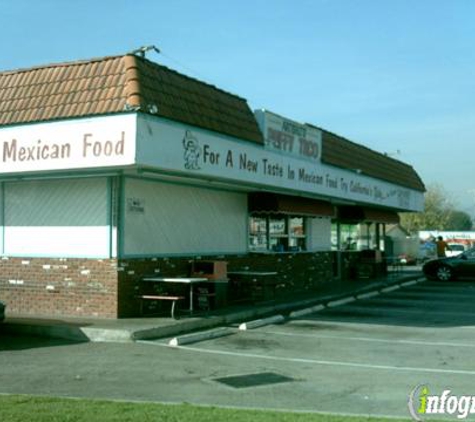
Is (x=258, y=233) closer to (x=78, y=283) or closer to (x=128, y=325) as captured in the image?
(x=78, y=283)

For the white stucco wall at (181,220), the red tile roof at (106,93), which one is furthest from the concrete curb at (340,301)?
the red tile roof at (106,93)

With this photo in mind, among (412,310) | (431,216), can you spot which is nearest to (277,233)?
(412,310)

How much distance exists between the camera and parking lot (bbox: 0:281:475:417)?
8.13 metres

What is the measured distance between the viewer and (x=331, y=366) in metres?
10.2

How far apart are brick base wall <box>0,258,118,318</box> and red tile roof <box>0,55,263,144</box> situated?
10.1 feet

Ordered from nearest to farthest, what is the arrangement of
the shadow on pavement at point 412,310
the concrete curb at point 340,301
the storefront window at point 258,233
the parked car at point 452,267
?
the shadow on pavement at point 412,310
the concrete curb at point 340,301
the storefront window at point 258,233
the parked car at point 452,267

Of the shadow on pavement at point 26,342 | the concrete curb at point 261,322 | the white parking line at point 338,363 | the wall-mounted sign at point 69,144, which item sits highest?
the wall-mounted sign at point 69,144

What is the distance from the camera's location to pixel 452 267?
2923cm

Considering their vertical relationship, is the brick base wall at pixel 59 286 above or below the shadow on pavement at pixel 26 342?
above

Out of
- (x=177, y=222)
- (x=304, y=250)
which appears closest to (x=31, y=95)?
(x=177, y=222)

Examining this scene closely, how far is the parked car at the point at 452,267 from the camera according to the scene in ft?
95.5

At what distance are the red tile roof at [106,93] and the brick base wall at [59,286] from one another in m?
3.09

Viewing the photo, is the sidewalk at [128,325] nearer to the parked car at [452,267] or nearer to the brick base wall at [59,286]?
the brick base wall at [59,286]

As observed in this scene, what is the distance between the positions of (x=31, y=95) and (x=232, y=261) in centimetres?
682
